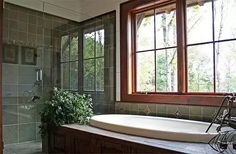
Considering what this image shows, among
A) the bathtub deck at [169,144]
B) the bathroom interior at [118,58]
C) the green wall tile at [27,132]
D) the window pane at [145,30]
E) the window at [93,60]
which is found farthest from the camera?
the window at [93,60]

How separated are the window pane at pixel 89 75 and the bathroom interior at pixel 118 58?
0.02m

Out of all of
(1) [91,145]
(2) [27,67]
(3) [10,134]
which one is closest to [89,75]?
(2) [27,67]

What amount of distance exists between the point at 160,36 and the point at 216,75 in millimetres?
951

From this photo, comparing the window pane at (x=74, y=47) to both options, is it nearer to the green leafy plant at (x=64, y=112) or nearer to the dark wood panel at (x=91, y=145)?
the green leafy plant at (x=64, y=112)

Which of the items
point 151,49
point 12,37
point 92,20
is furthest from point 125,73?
point 12,37

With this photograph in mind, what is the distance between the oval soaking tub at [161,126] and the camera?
70.1 inches

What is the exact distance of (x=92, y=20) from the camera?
391 centimetres

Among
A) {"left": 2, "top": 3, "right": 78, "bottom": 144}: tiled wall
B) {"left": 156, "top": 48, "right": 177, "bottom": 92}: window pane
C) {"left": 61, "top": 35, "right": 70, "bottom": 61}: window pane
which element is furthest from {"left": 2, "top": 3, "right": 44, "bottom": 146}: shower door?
{"left": 156, "top": 48, "right": 177, "bottom": 92}: window pane

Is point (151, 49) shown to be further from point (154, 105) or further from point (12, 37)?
point (12, 37)

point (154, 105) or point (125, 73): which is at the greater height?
point (125, 73)

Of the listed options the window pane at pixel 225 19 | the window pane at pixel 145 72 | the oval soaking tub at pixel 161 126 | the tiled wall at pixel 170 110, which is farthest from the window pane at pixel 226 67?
the window pane at pixel 145 72

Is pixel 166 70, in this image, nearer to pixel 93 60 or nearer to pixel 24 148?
pixel 93 60

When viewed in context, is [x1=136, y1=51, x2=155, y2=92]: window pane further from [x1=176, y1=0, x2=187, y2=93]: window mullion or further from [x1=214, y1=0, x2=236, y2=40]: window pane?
[x1=214, y1=0, x2=236, y2=40]: window pane

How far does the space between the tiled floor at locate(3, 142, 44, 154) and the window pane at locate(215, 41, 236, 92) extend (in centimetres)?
228
